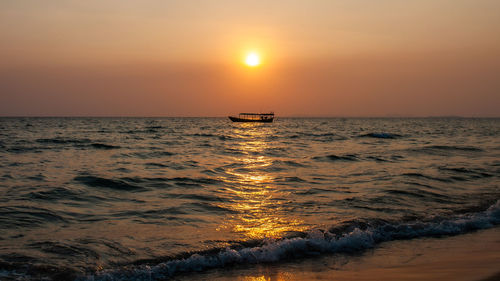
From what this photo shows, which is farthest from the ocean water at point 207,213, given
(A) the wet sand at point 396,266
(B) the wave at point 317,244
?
(A) the wet sand at point 396,266

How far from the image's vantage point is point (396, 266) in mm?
6633

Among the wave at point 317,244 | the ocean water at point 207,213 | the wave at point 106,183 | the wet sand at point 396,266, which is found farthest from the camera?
the wave at point 106,183

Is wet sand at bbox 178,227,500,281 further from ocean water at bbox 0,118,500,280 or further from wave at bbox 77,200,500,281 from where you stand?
ocean water at bbox 0,118,500,280

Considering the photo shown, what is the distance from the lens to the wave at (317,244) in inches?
255

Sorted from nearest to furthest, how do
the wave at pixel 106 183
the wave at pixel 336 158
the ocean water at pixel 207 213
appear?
1. the ocean water at pixel 207 213
2. the wave at pixel 106 183
3. the wave at pixel 336 158

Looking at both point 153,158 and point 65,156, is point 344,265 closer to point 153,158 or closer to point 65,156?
point 153,158

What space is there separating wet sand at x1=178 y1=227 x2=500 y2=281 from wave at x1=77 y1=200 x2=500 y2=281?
0.96ft

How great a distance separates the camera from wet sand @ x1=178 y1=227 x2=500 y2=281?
6109 mm

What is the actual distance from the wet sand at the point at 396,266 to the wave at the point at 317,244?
0.29 m

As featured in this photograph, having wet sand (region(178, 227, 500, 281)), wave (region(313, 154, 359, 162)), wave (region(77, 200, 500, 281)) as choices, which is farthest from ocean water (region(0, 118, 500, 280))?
wave (region(313, 154, 359, 162))

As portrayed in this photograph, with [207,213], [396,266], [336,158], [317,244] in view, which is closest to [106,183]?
[207,213]

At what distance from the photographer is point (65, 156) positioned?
23938 millimetres

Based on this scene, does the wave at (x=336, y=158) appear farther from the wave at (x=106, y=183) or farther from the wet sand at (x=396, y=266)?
the wet sand at (x=396, y=266)

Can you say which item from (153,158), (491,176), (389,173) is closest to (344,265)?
(389,173)
